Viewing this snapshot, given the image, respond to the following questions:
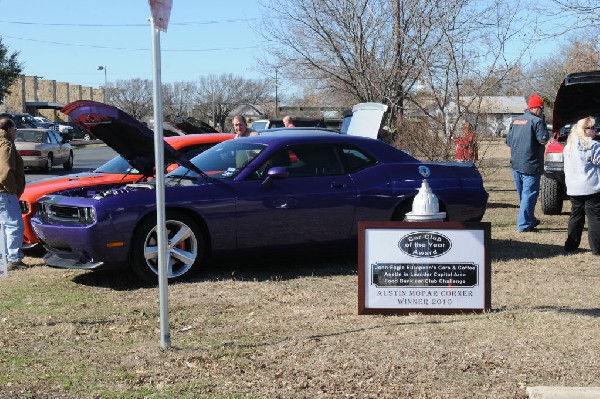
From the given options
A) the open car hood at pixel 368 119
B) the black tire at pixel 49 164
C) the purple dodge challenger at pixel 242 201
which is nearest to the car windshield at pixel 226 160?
the purple dodge challenger at pixel 242 201

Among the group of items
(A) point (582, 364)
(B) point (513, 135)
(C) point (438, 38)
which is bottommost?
(A) point (582, 364)

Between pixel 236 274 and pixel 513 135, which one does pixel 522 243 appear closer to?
pixel 513 135

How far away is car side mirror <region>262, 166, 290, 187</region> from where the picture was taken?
26.7ft

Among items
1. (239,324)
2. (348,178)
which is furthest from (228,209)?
(239,324)

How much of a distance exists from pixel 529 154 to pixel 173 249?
5.41m

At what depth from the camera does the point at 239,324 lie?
632cm

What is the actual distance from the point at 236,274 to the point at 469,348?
3462 mm

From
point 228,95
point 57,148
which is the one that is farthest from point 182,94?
point 57,148

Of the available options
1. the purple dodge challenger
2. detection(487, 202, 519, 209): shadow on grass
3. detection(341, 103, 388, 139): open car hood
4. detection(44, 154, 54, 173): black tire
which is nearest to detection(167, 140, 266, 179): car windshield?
the purple dodge challenger

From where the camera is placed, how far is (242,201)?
8.13 meters

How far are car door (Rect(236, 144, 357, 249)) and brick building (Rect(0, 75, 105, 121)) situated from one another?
235 ft

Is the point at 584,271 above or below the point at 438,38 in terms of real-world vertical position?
below

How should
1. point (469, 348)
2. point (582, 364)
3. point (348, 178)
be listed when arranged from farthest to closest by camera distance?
1. point (348, 178)
2. point (469, 348)
3. point (582, 364)

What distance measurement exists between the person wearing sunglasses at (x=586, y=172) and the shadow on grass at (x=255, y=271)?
2.64 meters
